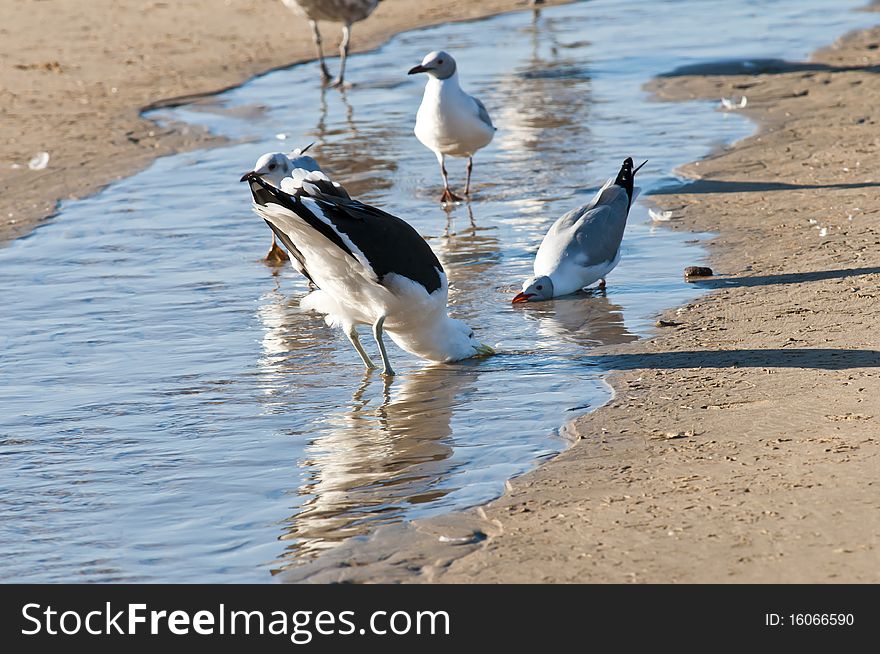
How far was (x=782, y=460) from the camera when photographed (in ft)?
16.6

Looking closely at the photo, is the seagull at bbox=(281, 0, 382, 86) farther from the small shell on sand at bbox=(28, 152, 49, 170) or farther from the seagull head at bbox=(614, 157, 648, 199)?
the seagull head at bbox=(614, 157, 648, 199)

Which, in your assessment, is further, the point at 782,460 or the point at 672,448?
the point at 672,448

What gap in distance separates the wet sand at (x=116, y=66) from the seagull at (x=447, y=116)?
3352 mm

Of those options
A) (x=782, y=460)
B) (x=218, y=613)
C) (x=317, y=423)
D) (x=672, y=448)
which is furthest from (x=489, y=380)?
(x=218, y=613)

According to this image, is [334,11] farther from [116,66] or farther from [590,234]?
[590,234]

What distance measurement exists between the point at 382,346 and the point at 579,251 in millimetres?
1783

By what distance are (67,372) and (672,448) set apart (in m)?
3.50

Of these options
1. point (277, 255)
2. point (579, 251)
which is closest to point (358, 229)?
point (579, 251)

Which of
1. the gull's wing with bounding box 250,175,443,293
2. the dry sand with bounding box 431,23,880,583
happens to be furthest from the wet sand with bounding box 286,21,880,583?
the gull's wing with bounding box 250,175,443,293

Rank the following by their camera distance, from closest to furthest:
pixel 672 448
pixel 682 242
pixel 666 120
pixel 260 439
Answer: pixel 672 448, pixel 260 439, pixel 682 242, pixel 666 120

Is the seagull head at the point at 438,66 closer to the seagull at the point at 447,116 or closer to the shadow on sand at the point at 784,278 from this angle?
the seagull at the point at 447,116

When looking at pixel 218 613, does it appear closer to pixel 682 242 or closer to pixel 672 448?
pixel 672 448

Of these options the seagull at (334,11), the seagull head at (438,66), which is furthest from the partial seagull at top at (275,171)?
the seagull at (334,11)

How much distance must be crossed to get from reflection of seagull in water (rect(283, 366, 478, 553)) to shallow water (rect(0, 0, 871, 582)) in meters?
0.02
